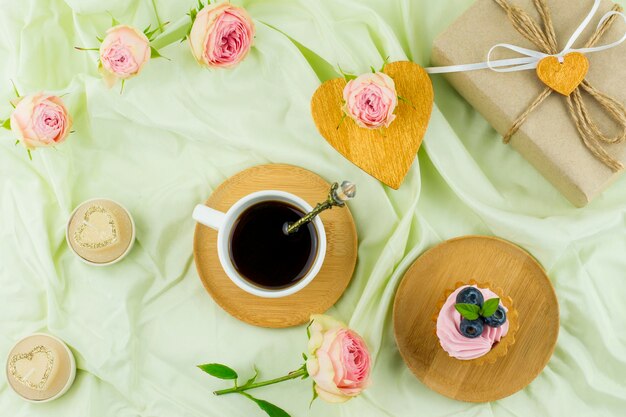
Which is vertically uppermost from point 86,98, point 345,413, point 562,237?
point 562,237

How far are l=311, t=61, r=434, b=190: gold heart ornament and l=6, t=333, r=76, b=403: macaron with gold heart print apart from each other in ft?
1.85

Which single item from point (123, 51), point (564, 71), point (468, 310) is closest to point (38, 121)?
point (123, 51)

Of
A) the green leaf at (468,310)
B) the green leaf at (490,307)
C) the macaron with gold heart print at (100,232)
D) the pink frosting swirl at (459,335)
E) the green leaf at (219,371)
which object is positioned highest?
the green leaf at (490,307)

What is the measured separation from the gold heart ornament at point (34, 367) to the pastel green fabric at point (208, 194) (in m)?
0.05

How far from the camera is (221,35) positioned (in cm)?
94

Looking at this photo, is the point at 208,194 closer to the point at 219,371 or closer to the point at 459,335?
the point at 219,371

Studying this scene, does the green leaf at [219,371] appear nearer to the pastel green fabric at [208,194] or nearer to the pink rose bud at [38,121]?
the pastel green fabric at [208,194]

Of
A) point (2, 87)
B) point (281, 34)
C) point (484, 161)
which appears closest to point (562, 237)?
point (484, 161)

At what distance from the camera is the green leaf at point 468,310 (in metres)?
0.84

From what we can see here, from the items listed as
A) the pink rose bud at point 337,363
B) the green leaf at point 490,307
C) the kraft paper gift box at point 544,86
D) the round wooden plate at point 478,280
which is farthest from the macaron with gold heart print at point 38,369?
the kraft paper gift box at point 544,86

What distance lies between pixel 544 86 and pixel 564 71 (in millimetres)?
36

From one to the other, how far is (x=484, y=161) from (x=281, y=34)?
0.41 m

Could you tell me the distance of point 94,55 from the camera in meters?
1.07

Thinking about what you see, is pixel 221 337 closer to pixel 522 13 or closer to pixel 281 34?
pixel 281 34
